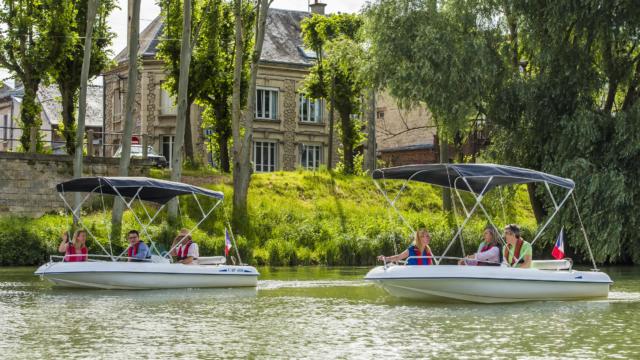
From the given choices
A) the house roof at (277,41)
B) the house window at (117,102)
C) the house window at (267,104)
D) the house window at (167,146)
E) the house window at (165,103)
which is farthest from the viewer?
the house window at (117,102)

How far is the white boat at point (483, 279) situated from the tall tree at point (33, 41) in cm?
2302

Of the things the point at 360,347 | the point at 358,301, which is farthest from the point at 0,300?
the point at 360,347

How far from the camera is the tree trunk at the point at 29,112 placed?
44.8m

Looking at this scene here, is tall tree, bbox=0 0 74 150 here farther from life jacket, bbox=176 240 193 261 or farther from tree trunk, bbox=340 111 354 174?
life jacket, bbox=176 240 193 261

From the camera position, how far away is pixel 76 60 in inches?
1812

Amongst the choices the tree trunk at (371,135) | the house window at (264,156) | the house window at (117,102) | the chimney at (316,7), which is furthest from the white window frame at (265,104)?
the tree trunk at (371,135)

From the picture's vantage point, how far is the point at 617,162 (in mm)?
34094

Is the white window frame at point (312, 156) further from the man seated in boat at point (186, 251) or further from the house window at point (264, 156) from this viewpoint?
the man seated in boat at point (186, 251)

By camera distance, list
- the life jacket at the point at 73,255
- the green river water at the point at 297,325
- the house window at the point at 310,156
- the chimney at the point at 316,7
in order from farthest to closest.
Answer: the chimney at the point at 316,7
the house window at the point at 310,156
the life jacket at the point at 73,255
the green river water at the point at 297,325

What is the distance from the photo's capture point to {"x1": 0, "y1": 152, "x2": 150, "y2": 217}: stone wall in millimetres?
42656

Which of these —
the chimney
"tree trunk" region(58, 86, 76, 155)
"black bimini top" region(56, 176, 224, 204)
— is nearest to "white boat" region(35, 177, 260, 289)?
"black bimini top" region(56, 176, 224, 204)

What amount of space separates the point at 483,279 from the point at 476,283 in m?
0.17

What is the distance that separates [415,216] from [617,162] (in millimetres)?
13583

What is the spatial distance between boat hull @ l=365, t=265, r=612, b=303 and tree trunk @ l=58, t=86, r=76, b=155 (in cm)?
2450
